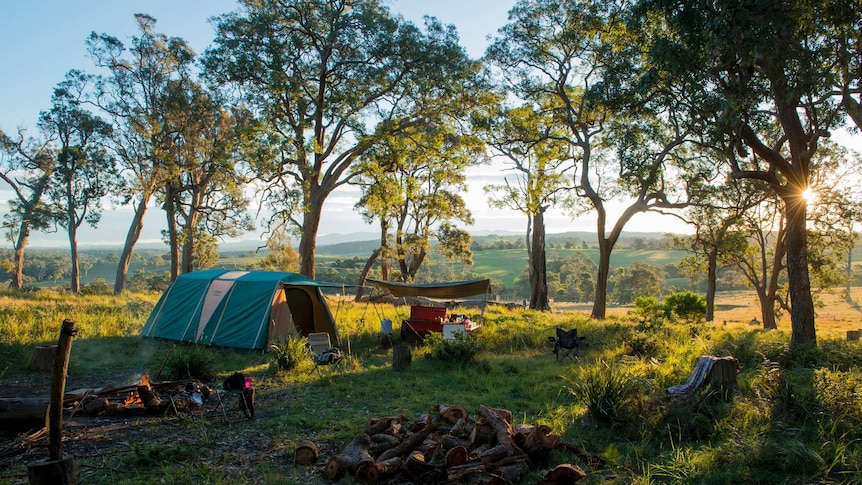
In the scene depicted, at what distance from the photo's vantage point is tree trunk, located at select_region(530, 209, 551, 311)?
22.6 m

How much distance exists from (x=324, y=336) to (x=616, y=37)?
496 inches

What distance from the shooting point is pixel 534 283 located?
22.9 m

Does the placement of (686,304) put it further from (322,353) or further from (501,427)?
(501,427)

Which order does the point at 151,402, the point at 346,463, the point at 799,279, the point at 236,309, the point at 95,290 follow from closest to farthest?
the point at 346,463, the point at 151,402, the point at 799,279, the point at 236,309, the point at 95,290

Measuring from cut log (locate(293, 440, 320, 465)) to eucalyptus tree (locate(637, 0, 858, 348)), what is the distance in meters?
8.09

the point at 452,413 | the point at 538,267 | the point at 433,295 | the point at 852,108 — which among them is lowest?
the point at 452,413

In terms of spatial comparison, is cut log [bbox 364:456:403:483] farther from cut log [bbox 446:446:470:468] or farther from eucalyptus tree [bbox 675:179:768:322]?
eucalyptus tree [bbox 675:179:768:322]

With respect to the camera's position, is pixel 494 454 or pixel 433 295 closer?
pixel 494 454

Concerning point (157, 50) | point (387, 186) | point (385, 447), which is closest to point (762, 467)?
point (385, 447)

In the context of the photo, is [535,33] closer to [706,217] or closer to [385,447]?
[706,217]

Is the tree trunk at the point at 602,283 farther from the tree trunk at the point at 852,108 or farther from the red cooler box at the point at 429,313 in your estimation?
the tree trunk at the point at 852,108

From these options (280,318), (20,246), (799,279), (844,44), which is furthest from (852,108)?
(20,246)

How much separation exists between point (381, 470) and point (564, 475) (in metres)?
1.38

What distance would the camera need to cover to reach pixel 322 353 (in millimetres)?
9336
